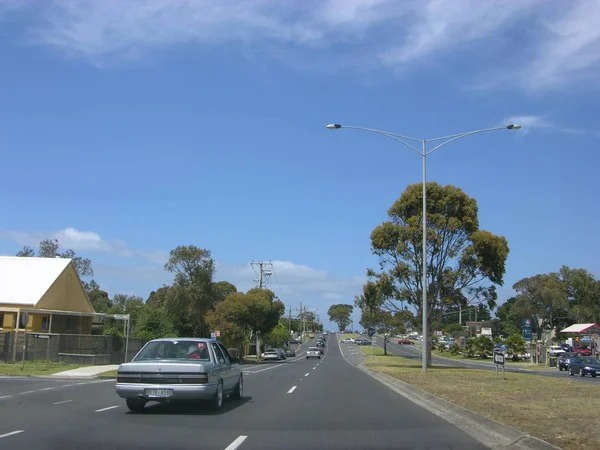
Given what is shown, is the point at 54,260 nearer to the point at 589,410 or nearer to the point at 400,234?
the point at 400,234

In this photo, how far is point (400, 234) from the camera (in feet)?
133

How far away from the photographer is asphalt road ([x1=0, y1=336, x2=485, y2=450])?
32.7 ft

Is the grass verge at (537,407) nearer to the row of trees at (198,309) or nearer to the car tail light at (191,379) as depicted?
the car tail light at (191,379)

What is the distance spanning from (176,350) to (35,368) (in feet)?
67.0

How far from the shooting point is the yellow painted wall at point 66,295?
4222 cm

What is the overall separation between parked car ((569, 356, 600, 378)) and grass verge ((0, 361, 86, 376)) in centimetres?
3164

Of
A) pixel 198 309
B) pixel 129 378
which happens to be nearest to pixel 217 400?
pixel 129 378

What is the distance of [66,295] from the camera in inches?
1785

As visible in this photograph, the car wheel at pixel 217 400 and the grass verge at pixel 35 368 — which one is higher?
the car wheel at pixel 217 400

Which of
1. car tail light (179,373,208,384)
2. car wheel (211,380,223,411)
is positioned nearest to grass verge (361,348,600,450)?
car wheel (211,380,223,411)

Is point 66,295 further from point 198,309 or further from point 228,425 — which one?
point 228,425

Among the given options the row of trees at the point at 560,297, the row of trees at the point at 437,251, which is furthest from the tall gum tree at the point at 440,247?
the row of trees at the point at 560,297

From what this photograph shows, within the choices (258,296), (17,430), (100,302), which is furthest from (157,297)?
(17,430)

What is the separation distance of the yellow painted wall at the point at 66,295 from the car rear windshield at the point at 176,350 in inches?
1157
